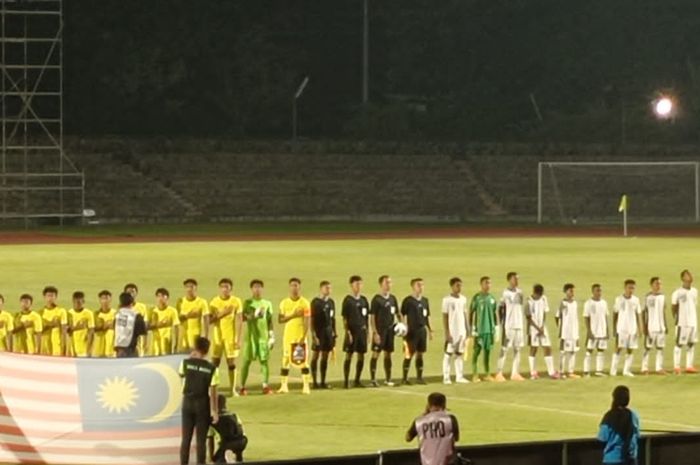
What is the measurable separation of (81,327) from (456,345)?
6.36 m

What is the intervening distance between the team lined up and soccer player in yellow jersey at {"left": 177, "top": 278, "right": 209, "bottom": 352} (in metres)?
0.02

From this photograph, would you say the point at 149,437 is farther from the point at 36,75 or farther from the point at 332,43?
→ the point at 332,43

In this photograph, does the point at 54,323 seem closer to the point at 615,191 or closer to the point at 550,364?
the point at 550,364

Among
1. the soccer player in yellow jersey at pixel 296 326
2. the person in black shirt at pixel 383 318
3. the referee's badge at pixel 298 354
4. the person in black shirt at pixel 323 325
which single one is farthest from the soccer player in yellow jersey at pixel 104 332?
the person in black shirt at pixel 383 318

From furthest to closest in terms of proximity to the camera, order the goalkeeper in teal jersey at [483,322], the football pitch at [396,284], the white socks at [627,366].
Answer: the white socks at [627,366] → the goalkeeper in teal jersey at [483,322] → the football pitch at [396,284]

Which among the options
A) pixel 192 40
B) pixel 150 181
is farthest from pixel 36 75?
pixel 192 40

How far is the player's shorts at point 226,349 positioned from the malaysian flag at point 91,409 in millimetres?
6670

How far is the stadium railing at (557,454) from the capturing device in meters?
14.7

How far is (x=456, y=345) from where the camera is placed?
2762 cm

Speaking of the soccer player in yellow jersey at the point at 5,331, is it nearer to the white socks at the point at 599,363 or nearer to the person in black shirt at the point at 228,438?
the person in black shirt at the point at 228,438

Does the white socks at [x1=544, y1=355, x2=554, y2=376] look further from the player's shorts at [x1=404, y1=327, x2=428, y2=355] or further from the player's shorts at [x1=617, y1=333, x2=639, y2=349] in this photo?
the player's shorts at [x1=404, y1=327, x2=428, y2=355]

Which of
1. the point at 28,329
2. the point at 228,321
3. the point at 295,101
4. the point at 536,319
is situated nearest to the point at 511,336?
the point at 536,319

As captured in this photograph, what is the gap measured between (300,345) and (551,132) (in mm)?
63161

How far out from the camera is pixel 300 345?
2609 centimetres
